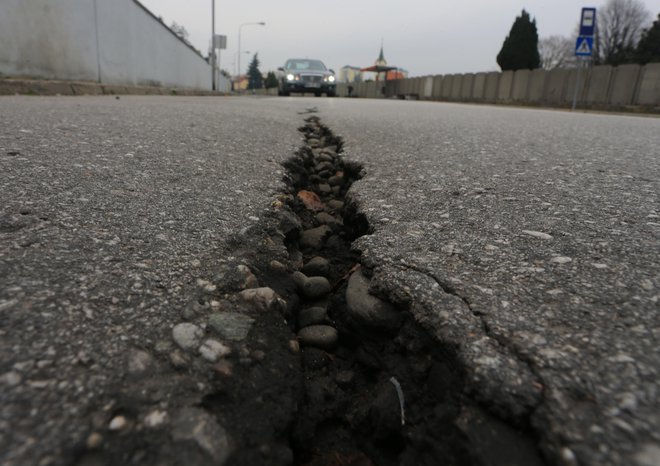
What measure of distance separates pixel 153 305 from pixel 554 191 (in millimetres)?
1647

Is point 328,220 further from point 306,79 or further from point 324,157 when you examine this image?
point 306,79

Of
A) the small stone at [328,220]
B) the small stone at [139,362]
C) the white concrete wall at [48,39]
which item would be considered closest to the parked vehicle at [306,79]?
the white concrete wall at [48,39]

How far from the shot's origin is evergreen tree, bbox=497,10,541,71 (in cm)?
2597

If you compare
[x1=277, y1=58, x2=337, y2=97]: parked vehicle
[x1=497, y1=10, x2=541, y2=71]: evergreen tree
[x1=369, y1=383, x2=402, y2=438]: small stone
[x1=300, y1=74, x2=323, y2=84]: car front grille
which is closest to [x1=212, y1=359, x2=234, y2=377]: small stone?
[x1=369, y1=383, x2=402, y2=438]: small stone

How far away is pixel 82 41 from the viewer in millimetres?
7492

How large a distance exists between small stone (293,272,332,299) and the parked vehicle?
590 inches

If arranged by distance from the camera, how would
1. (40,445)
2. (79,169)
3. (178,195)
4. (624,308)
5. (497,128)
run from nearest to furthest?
(40,445) → (624,308) → (178,195) → (79,169) → (497,128)

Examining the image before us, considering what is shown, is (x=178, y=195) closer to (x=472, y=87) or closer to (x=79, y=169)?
(x=79, y=169)

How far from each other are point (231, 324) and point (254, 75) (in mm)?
86889

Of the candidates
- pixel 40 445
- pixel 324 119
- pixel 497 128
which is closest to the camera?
pixel 40 445

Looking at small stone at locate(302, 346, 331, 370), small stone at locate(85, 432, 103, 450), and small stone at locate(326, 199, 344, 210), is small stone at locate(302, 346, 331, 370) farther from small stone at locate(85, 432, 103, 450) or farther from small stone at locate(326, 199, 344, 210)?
small stone at locate(326, 199, 344, 210)

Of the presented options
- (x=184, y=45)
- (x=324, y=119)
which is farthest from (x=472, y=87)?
(x=324, y=119)

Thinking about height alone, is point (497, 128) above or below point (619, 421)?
above

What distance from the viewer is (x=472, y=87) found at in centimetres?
1881
